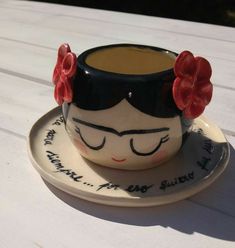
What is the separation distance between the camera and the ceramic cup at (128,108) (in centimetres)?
41

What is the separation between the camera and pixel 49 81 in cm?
72

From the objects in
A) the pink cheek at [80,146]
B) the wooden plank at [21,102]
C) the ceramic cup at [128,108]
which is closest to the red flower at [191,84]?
the ceramic cup at [128,108]

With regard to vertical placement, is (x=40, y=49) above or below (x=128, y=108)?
below

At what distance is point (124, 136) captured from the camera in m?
0.42

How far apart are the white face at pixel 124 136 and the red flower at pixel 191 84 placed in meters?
0.02

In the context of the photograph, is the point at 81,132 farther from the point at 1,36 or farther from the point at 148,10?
the point at 148,10

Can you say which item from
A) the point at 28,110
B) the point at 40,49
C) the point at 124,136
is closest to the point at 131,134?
the point at 124,136

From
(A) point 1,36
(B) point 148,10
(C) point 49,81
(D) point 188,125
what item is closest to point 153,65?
(D) point 188,125

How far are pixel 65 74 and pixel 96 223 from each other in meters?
0.14

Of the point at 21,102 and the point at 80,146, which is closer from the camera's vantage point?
the point at 80,146

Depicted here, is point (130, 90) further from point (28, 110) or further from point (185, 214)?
point (28, 110)

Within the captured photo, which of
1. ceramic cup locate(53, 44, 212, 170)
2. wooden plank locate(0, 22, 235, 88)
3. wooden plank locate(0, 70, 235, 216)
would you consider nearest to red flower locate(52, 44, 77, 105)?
ceramic cup locate(53, 44, 212, 170)

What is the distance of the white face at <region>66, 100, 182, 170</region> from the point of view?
1.35ft

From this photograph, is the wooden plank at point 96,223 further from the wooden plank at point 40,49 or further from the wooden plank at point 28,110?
the wooden plank at point 40,49
